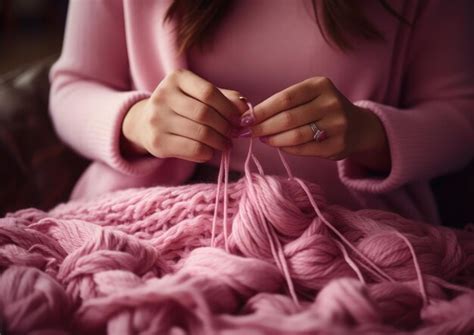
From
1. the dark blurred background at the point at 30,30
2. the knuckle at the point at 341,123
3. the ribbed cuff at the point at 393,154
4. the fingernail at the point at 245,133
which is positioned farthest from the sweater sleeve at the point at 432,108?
the dark blurred background at the point at 30,30

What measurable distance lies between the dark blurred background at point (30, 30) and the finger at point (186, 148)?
136 centimetres

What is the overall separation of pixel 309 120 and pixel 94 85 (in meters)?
0.43

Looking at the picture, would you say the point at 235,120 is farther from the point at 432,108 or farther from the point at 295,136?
the point at 432,108

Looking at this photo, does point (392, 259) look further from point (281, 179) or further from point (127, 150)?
point (127, 150)

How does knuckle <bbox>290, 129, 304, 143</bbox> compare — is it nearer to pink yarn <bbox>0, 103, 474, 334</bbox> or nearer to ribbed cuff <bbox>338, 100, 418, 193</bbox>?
pink yarn <bbox>0, 103, 474, 334</bbox>

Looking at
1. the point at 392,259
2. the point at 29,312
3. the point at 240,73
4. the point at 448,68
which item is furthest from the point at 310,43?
the point at 29,312

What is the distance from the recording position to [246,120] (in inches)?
20.2

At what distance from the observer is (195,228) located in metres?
0.53

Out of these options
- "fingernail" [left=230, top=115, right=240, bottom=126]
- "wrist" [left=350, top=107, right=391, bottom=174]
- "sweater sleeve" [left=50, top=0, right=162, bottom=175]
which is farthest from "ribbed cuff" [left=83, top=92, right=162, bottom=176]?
"wrist" [left=350, top=107, right=391, bottom=174]

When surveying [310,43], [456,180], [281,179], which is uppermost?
[310,43]

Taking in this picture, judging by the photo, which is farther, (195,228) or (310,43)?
(310,43)

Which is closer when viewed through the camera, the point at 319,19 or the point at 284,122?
the point at 284,122

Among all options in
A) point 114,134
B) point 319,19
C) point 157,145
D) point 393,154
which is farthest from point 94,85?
point 393,154

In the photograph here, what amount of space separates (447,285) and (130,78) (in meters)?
0.63
